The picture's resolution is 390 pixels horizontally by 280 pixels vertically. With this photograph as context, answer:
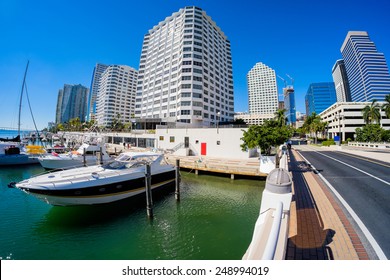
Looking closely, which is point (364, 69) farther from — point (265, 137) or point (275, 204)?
point (275, 204)

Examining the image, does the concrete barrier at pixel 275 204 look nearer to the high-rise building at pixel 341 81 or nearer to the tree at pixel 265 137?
the tree at pixel 265 137

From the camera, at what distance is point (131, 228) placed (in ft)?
32.5

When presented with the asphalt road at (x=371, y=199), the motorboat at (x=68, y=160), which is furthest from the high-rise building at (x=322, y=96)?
the motorboat at (x=68, y=160)

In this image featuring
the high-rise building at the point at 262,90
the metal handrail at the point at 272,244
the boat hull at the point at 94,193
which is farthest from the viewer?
the high-rise building at the point at 262,90

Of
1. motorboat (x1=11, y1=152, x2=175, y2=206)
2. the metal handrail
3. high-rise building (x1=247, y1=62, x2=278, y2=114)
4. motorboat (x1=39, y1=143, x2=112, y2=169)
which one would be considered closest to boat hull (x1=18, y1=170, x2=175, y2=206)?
motorboat (x1=11, y1=152, x2=175, y2=206)

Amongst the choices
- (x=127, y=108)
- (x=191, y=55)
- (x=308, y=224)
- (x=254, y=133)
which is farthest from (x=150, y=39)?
(x=308, y=224)

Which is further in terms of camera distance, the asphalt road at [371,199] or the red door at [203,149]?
the red door at [203,149]

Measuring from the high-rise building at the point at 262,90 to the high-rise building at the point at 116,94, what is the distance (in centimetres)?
12446

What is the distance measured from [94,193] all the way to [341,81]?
745ft

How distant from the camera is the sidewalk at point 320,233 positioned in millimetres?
4410

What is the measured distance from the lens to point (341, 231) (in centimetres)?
536

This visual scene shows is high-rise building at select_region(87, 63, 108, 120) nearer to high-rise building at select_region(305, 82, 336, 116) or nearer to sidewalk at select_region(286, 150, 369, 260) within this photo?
sidewalk at select_region(286, 150, 369, 260)

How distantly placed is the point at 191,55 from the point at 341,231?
63.6 metres
